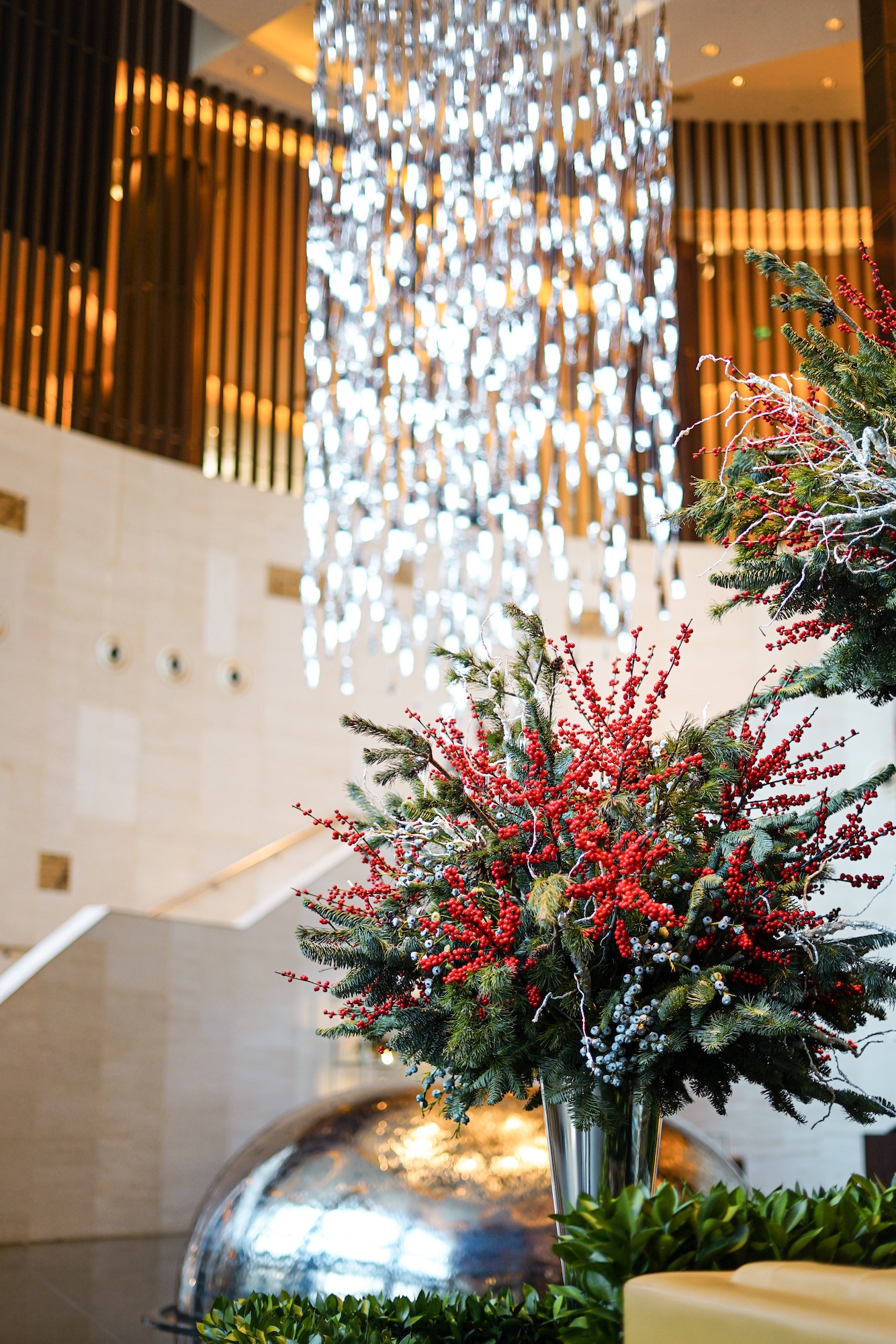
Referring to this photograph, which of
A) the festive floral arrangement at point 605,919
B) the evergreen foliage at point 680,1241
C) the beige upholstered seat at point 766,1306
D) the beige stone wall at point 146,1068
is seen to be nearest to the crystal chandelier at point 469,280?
the beige stone wall at point 146,1068

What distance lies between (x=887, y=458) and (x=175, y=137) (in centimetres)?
1182

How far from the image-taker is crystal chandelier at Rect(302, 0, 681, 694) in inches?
391

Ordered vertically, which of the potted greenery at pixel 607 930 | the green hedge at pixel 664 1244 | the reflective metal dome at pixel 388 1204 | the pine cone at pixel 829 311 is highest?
the pine cone at pixel 829 311

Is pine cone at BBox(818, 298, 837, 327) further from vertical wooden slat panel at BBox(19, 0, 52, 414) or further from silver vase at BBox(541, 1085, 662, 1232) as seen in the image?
vertical wooden slat panel at BBox(19, 0, 52, 414)

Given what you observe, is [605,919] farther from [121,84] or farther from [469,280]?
[121,84]

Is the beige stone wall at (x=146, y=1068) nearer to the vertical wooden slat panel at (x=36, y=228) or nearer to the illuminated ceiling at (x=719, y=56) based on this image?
the vertical wooden slat panel at (x=36, y=228)

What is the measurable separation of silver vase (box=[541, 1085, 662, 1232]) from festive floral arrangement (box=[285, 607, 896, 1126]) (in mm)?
36

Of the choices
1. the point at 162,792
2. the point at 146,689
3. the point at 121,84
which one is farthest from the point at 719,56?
the point at 162,792

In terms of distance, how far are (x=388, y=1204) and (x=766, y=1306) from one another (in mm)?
3074

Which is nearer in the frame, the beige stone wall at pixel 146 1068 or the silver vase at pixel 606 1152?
the silver vase at pixel 606 1152

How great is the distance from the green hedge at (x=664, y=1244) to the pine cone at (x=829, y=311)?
1543 millimetres

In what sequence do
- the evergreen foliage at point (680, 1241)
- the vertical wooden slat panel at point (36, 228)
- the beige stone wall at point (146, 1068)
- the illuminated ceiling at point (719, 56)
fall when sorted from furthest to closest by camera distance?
the illuminated ceiling at point (719, 56), the vertical wooden slat panel at point (36, 228), the beige stone wall at point (146, 1068), the evergreen foliage at point (680, 1241)

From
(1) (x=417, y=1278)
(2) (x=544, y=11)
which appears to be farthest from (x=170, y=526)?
(1) (x=417, y=1278)

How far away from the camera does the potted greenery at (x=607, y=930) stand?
7.66 feet
